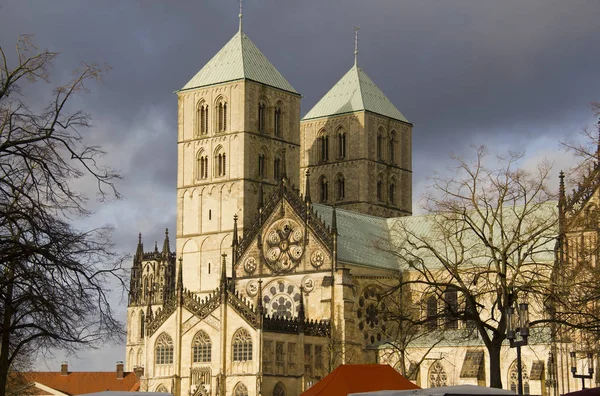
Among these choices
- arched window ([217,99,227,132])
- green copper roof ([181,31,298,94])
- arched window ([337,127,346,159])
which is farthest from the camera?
arched window ([337,127,346,159])

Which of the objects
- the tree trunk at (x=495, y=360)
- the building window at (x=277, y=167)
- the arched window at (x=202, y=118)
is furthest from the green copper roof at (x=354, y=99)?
the tree trunk at (x=495, y=360)

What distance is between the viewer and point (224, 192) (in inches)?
3903

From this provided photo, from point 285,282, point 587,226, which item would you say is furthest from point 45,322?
point 285,282

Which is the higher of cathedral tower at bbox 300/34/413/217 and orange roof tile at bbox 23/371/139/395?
cathedral tower at bbox 300/34/413/217

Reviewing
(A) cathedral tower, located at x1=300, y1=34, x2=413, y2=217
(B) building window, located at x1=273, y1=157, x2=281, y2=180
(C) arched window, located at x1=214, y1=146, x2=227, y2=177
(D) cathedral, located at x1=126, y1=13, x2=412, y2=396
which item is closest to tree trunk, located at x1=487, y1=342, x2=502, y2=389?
(D) cathedral, located at x1=126, y1=13, x2=412, y2=396

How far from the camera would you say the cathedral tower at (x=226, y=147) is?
98625mm

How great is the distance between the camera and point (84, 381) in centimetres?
12394

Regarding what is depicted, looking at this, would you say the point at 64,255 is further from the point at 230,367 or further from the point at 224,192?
the point at 224,192

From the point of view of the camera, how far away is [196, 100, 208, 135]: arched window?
102 metres

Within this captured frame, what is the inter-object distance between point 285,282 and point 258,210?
229 inches

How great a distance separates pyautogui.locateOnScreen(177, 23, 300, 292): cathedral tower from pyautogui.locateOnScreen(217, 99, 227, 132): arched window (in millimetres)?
77

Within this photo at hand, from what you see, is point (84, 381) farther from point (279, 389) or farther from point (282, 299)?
point (279, 389)

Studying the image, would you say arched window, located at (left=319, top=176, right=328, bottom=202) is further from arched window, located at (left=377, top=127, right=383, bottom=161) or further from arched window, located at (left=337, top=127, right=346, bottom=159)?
arched window, located at (left=377, top=127, right=383, bottom=161)

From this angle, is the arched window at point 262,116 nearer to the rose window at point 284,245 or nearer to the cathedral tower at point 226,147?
the cathedral tower at point 226,147
